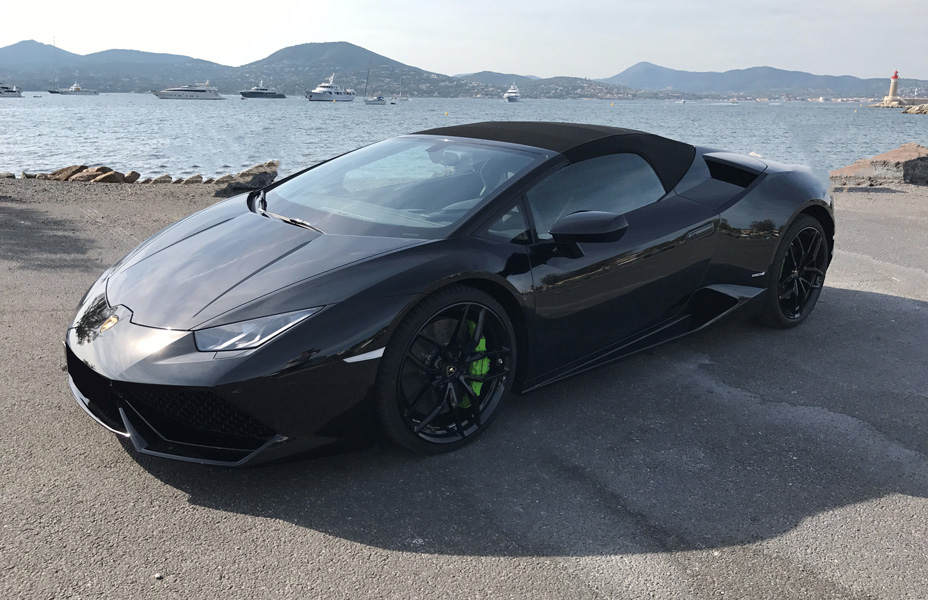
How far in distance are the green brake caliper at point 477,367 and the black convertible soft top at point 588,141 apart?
109 cm

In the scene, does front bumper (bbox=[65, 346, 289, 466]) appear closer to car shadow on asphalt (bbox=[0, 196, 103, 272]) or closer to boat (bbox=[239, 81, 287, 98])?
car shadow on asphalt (bbox=[0, 196, 103, 272])

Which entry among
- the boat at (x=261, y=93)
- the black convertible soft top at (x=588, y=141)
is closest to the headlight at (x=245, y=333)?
the black convertible soft top at (x=588, y=141)

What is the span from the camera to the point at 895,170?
13070 millimetres

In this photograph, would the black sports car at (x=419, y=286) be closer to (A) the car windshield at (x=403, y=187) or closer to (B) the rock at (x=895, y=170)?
(A) the car windshield at (x=403, y=187)

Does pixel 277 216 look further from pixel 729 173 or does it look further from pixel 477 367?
pixel 729 173

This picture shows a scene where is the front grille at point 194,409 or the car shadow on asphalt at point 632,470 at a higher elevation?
the front grille at point 194,409

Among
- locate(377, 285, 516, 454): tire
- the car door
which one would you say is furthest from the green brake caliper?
the car door

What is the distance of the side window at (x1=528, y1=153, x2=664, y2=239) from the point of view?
3418 mm

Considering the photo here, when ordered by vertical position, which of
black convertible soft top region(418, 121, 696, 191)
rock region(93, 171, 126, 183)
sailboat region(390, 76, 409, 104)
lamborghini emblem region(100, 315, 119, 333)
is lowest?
lamborghini emblem region(100, 315, 119, 333)

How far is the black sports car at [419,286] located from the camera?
8.49 feet

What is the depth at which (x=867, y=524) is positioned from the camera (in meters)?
2.67

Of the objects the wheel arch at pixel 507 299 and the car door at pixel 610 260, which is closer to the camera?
the wheel arch at pixel 507 299

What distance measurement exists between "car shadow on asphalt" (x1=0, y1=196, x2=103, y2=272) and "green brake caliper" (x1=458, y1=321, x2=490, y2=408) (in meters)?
Answer: 4.07

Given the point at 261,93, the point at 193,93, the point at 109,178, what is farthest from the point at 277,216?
the point at 261,93
